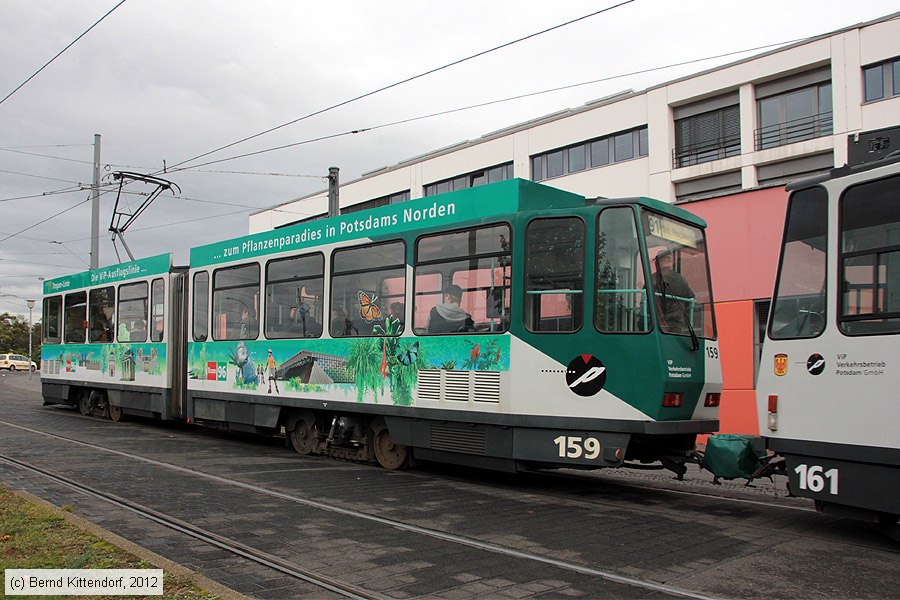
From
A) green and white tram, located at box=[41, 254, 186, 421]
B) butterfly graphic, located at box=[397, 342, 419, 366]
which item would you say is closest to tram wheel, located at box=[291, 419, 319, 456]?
butterfly graphic, located at box=[397, 342, 419, 366]

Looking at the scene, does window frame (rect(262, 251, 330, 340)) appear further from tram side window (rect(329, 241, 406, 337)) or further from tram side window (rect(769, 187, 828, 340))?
tram side window (rect(769, 187, 828, 340))

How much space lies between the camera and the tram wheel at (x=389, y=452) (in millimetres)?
10039

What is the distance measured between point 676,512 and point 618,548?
1.81 m

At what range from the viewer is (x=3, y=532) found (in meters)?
5.85

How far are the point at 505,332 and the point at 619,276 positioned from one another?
4.64 feet

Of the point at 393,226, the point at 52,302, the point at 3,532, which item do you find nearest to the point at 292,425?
the point at 393,226

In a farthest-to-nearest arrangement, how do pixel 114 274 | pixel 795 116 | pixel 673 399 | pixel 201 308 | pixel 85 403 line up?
pixel 795 116 → pixel 85 403 → pixel 114 274 → pixel 201 308 → pixel 673 399

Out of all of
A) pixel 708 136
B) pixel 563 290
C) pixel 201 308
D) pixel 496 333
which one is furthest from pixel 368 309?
pixel 708 136

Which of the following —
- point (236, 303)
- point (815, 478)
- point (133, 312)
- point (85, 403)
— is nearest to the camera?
point (815, 478)

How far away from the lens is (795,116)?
841 inches

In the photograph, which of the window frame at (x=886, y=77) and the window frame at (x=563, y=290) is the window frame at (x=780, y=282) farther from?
the window frame at (x=886, y=77)

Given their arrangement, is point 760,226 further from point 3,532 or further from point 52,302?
point 52,302

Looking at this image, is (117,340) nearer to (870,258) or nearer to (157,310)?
(157,310)

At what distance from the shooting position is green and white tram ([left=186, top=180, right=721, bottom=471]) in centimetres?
779
